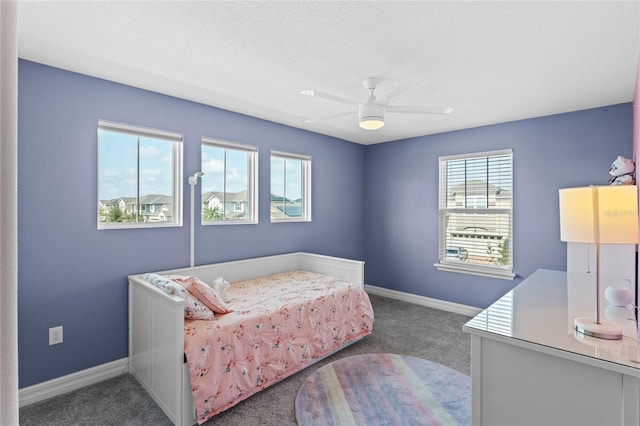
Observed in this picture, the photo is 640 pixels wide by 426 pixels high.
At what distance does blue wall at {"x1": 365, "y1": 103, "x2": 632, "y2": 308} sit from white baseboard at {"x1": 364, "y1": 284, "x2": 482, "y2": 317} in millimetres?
62

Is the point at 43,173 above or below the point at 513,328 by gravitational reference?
above

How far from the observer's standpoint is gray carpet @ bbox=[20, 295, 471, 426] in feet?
6.99

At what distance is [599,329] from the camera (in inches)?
51.9

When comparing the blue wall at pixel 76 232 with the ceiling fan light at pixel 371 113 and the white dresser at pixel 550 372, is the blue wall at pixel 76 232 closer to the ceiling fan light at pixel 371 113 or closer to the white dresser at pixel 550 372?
the ceiling fan light at pixel 371 113

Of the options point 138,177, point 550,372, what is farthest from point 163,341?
point 550,372

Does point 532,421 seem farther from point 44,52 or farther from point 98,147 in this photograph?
point 44,52

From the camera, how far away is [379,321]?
12.8ft

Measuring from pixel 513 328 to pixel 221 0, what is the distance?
2.08 meters

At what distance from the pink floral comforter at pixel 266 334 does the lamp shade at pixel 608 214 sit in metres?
2.00

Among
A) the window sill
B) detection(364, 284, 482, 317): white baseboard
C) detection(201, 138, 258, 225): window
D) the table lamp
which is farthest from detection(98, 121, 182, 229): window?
the window sill

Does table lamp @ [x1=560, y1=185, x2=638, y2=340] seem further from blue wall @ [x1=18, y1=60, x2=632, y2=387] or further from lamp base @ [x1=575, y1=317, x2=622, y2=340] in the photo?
blue wall @ [x1=18, y1=60, x2=632, y2=387]

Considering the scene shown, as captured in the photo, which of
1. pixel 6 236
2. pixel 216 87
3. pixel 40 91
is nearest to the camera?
pixel 6 236

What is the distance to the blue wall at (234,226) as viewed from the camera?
2381 millimetres

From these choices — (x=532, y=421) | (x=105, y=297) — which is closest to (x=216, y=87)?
(x=105, y=297)
